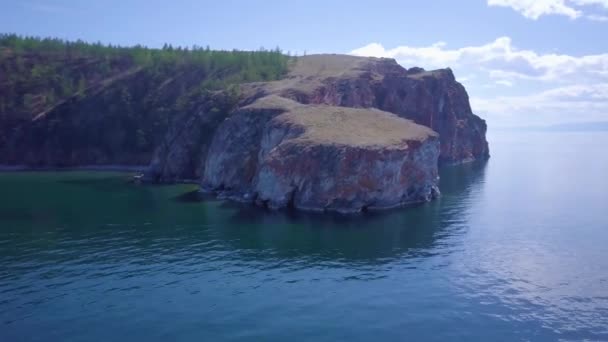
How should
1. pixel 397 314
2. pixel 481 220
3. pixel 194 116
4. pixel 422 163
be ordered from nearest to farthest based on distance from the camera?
pixel 397 314, pixel 481 220, pixel 422 163, pixel 194 116

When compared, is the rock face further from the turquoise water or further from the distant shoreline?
the distant shoreline

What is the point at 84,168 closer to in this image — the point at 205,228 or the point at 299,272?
the point at 205,228

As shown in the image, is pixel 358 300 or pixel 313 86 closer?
pixel 358 300

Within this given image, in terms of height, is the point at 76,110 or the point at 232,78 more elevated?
the point at 232,78

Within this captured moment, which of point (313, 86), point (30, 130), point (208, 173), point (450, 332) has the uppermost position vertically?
point (313, 86)

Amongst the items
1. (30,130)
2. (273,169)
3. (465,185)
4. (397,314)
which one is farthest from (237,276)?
(30,130)

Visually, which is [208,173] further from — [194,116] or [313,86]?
[313,86]

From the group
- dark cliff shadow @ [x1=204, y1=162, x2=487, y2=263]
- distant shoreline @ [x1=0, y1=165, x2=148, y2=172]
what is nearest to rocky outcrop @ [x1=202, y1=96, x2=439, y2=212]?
dark cliff shadow @ [x1=204, y1=162, x2=487, y2=263]
